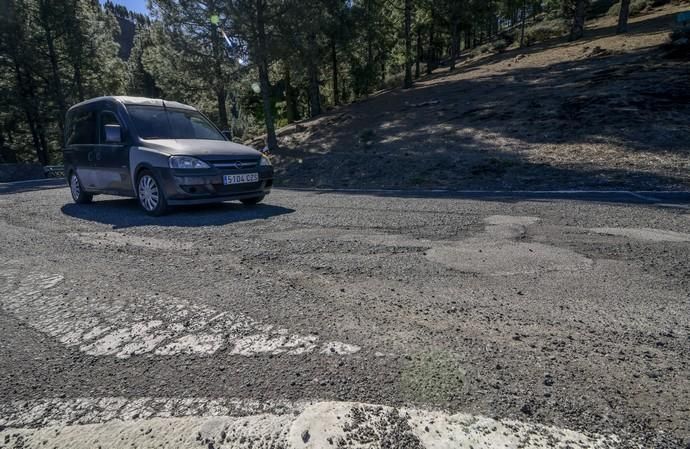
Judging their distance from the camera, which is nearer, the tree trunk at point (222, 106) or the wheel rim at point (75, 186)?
the wheel rim at point (75, 186)

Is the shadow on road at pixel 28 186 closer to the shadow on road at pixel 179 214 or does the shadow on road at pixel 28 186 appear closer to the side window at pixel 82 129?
the side window at pixel 82 129

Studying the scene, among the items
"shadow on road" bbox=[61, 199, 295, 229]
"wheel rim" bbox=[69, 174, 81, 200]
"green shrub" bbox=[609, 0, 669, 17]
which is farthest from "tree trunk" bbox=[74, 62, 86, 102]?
"green shrub" bbox=[609, 0, 669, 17]

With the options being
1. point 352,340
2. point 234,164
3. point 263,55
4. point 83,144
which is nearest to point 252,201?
point 234,164

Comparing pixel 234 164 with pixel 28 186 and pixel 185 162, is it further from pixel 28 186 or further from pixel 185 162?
pixel 28 186

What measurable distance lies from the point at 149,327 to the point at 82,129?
650 cm

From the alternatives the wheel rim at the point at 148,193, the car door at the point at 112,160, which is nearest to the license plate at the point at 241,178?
the wheel rim at the point at 148,193

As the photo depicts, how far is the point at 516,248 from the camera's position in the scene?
3.57 meters

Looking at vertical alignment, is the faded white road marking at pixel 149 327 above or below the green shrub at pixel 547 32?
below

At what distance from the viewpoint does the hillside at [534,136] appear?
8242mm

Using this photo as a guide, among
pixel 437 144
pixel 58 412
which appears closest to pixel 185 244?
pixel 58 412

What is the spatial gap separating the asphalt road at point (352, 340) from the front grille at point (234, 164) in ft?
5.92

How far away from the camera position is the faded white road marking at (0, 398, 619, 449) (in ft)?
4.33

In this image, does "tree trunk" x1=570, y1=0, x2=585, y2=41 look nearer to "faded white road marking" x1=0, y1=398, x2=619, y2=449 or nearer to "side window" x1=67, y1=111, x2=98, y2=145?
"side window" x1=67, y1=111, x2=98, y2=145

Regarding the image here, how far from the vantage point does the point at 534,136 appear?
10.9m
